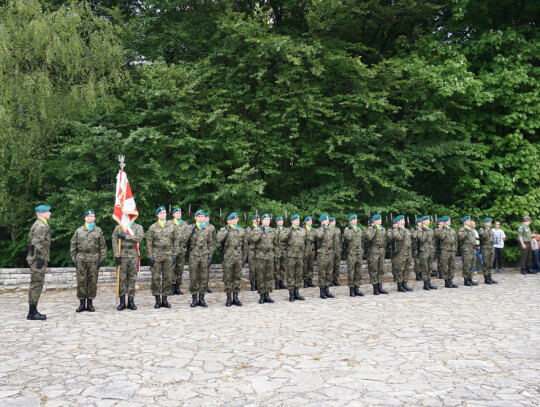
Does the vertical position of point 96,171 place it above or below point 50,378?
above

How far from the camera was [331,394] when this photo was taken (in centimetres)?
416

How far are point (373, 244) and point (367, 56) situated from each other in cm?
972

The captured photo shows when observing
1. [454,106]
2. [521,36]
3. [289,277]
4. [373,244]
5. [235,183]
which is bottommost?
[289,277]

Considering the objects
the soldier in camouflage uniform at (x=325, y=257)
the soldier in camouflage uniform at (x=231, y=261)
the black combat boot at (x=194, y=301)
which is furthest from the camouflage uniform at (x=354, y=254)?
the black combat boot at (x=194, y=301)

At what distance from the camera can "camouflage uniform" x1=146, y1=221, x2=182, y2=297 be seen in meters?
9.20

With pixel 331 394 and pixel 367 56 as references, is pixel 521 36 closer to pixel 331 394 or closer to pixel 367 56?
pixel 367 56

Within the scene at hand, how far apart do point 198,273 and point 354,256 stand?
3.87 metres

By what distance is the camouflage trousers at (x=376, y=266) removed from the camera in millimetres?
10906

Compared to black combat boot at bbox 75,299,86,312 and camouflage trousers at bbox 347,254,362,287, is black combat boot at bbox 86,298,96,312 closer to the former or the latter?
black combat boot at bbox 75,299,86,312

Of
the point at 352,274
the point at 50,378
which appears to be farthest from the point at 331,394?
the point at 352,274

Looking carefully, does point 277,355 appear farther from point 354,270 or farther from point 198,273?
point 354,270

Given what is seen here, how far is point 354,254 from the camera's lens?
10.7m

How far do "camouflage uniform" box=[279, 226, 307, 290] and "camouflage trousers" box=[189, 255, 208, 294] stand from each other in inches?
76.9

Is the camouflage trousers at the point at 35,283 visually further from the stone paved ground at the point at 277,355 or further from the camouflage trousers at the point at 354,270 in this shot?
the camouflage trousers at the point at 354,270
